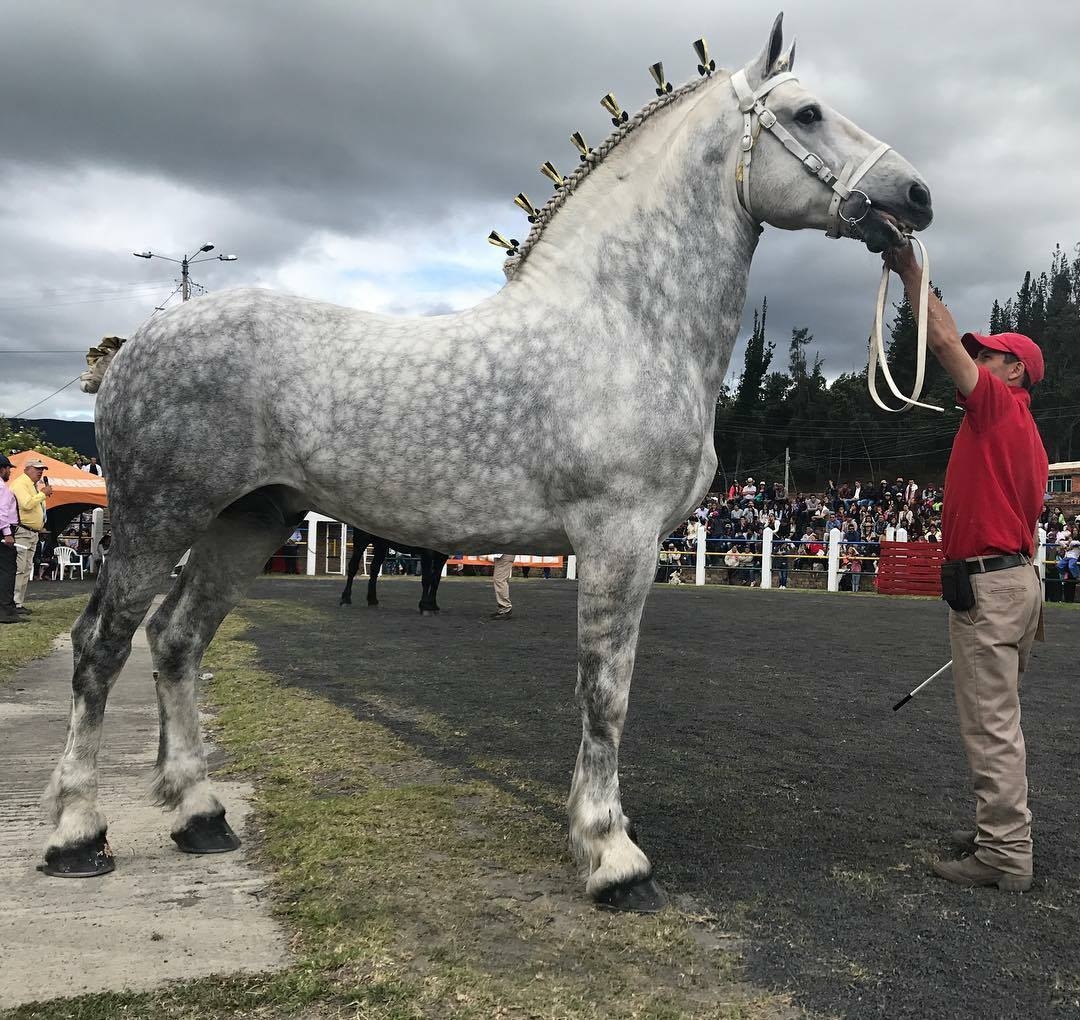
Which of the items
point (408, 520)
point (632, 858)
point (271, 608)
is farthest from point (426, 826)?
point (271, 608)

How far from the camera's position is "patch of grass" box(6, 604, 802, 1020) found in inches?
86.9

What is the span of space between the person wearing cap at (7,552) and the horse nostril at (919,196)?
34.7 feet

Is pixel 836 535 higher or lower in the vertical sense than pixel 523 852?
higher

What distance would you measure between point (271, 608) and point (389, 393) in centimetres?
1072

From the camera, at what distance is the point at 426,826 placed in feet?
11.6

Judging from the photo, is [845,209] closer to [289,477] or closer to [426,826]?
[289,477]

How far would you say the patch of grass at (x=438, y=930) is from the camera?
221cm

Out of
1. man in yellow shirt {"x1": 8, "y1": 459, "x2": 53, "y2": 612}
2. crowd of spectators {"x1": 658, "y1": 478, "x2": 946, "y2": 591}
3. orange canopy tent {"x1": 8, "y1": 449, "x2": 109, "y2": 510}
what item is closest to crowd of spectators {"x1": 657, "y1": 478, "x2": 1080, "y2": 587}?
crowd of spectators {"x1": 658, "y1": 478, "x2": 946, "y2": 591}

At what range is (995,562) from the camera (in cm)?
337

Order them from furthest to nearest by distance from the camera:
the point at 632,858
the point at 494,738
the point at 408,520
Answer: the point at 494,738
the point at 408,520
the point at 632,858

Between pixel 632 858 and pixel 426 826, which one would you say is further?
pixel 426 826

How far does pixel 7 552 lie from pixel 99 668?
910 centimetres

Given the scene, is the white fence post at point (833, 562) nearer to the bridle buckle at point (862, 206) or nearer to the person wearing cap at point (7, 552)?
the person wearing cap at point (7, 552)

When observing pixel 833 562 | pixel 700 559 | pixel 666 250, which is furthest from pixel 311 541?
pixel 666 250
